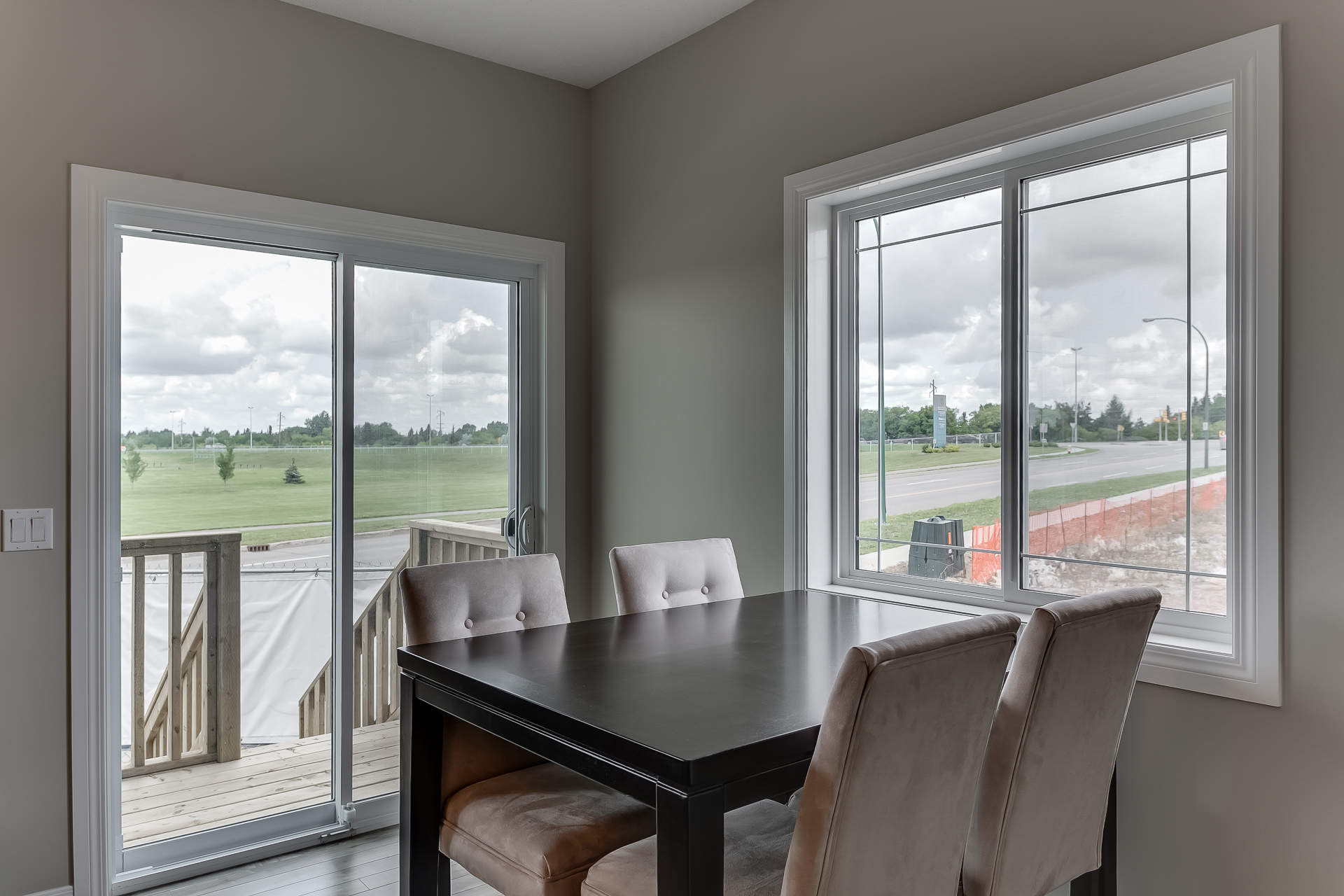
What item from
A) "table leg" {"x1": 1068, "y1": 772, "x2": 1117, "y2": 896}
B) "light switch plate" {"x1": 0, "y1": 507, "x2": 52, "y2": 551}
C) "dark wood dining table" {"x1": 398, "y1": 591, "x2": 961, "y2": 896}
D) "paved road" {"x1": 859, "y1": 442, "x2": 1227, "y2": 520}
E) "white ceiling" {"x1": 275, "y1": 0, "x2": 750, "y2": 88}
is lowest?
"table leg" {"x1": 1068, "y1": 772, "x2": 1117, "y2": 896}

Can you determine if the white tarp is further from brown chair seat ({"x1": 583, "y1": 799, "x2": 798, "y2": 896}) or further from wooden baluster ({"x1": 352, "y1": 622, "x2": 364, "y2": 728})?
brown chair seat ({"x1": 583, "y1": 799, "x2": 798, "y2": 896})

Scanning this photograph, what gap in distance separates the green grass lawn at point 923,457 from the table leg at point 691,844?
1.50m

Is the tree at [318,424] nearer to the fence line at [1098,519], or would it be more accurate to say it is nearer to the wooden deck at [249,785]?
the wooden deck at [249,785]

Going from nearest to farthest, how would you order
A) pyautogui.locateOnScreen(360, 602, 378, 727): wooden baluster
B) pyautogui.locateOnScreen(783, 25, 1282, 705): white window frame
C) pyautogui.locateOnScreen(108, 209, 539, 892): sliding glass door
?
1. pyautogui.locateOnScreen(783, 25, 1282, 705): white window frame
2. pyautogui.locateOnScreen(108, 209, 539, 892): sliding glass door
3. pyautogui.locateOnScreen(360, 602, 378, 727): wooden baluster

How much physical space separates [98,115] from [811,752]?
264cm

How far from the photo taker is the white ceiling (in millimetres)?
2945

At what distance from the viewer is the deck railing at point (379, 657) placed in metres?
2.98

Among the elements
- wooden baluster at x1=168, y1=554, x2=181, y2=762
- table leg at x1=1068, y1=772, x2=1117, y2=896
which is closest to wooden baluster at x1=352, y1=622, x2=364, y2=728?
wooden baluster at x1=168, y1=554, x2=181, y2=762

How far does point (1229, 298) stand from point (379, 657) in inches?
109

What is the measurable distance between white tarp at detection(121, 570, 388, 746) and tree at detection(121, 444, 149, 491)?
1.12ft

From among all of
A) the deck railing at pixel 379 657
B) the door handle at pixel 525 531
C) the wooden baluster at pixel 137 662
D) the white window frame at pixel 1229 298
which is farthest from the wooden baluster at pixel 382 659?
the white window frame at pixel 1229 298

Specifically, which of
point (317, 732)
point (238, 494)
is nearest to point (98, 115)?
point (238, 494)

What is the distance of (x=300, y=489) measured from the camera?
2.97m

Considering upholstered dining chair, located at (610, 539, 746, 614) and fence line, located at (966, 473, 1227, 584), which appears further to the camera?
upholstered dining chair, located at (610, 539, 746, 614)
